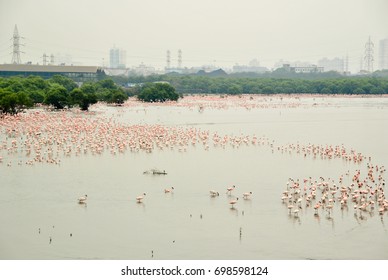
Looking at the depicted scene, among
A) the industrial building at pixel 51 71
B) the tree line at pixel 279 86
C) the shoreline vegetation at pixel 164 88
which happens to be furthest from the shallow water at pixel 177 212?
the tree line at pixel 279 86

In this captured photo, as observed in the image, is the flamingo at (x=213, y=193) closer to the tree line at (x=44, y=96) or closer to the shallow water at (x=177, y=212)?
the shallow water at (x=177, y=212)

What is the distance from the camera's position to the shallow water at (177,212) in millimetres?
15773

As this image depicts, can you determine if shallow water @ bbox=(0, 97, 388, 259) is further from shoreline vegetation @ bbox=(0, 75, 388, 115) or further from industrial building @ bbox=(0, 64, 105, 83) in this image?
industrial building @ bbox=(0, 64, 105, 83)

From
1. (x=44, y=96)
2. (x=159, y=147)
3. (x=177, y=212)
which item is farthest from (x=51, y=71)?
(x=177, y=212)

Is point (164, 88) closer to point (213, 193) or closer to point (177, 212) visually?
point (213, 193)

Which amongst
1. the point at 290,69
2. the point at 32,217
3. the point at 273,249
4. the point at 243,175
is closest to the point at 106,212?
the point at 32,217

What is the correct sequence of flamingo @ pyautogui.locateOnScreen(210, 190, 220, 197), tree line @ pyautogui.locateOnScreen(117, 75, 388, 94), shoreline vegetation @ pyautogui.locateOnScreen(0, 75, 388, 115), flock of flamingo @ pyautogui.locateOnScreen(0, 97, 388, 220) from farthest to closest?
1. tree line @ pyautogui.locateOnScreen(117, 75, 388, 94)
2. shoreline vegetation @ pyautogui.locateOnScreen(0, 75, 388, 115)
3. flamingo @ pyautogui.locateOnScreen(210, 190, 220, 197)
4. flock of flamingo @ pyautogui.locateOnScreen(0, 97, 388, 220)

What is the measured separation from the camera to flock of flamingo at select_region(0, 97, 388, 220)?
67.8 ft

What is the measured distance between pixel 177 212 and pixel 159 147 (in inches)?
584

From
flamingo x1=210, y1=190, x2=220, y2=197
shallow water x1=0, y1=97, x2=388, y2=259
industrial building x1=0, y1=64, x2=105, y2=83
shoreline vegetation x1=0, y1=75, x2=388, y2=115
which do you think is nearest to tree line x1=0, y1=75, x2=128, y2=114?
shoreline vegetation x1=0, y1=75, x2=388, y2=115

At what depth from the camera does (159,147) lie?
33.9m

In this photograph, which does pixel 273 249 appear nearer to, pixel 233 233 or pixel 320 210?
pixel 233 233

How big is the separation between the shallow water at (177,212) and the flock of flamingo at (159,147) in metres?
0.46

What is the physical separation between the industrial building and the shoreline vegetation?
5340 millimetres
